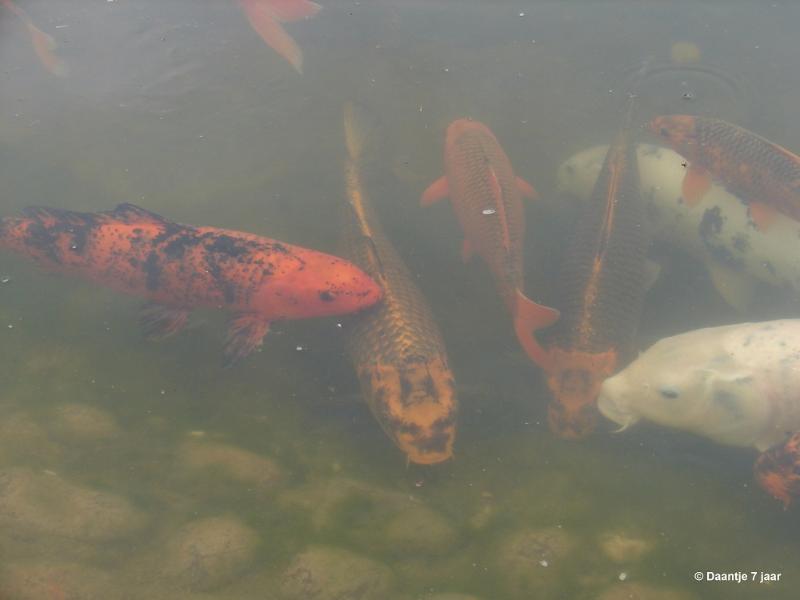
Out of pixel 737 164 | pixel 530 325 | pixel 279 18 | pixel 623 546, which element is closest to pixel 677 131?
pixel 737 164

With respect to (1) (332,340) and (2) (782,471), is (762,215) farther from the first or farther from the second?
(1) (332,340)

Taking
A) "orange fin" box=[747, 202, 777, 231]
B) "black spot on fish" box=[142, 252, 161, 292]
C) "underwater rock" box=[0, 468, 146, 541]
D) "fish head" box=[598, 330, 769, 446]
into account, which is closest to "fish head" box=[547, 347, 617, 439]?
"fish head" box=[598, 330, 769, 446]

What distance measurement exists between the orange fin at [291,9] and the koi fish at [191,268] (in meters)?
4.38

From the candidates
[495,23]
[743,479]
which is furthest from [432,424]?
[495,23]

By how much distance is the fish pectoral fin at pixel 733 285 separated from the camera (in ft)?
17.7

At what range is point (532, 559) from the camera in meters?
3.01

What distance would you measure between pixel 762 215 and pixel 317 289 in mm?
4544

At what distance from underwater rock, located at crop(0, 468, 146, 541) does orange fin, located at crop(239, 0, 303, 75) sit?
18.8 ft

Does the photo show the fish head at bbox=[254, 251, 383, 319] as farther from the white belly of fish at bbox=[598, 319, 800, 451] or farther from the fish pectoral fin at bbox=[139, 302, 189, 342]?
the white belly of fish at bbox=[598, 319, 800, 451]

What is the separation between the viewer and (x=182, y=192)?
6.01m

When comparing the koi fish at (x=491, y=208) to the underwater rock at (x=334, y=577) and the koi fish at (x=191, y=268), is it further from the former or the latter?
the underwater rock at (x=334, y=577)

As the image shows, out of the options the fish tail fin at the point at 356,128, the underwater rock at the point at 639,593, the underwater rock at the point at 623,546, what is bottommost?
the underwater rock at the point at 639,593

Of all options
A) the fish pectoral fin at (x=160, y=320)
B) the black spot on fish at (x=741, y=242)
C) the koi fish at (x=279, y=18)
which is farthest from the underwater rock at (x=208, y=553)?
the koi fish at (x=279, y=18)

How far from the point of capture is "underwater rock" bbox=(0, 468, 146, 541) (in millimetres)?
2793
